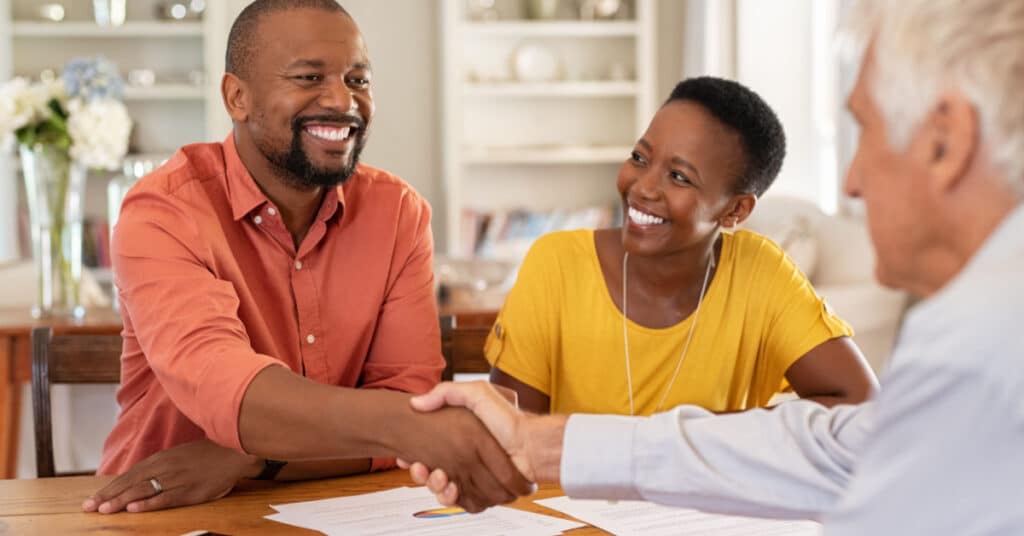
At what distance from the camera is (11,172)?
6.30 m

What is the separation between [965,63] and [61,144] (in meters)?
2.88

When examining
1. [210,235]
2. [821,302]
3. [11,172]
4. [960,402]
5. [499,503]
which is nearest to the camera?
[960,402]

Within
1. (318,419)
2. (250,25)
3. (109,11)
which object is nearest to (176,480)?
(318,419)

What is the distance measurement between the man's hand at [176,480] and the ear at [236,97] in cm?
69

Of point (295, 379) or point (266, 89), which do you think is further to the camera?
point (266, 89)

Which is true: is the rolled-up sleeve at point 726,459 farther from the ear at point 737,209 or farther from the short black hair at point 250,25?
the short black hair at point 250,25

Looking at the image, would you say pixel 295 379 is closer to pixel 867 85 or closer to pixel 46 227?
pixel 867 85

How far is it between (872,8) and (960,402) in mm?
350

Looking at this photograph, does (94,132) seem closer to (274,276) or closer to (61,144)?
(61,144)

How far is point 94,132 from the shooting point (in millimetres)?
3285

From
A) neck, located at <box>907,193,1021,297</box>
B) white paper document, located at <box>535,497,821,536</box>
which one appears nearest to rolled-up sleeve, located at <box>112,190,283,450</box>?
white paper document, located at <box>535,497,821,536</box>

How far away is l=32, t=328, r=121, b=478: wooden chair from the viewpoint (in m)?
1.93

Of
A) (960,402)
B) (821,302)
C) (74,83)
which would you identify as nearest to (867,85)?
(960,402)

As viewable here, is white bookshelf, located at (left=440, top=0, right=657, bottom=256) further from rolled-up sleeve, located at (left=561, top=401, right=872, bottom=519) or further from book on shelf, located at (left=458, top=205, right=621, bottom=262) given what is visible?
rolled-up sleeve, located at (left=561, top=401, right=872, bottom=519)
